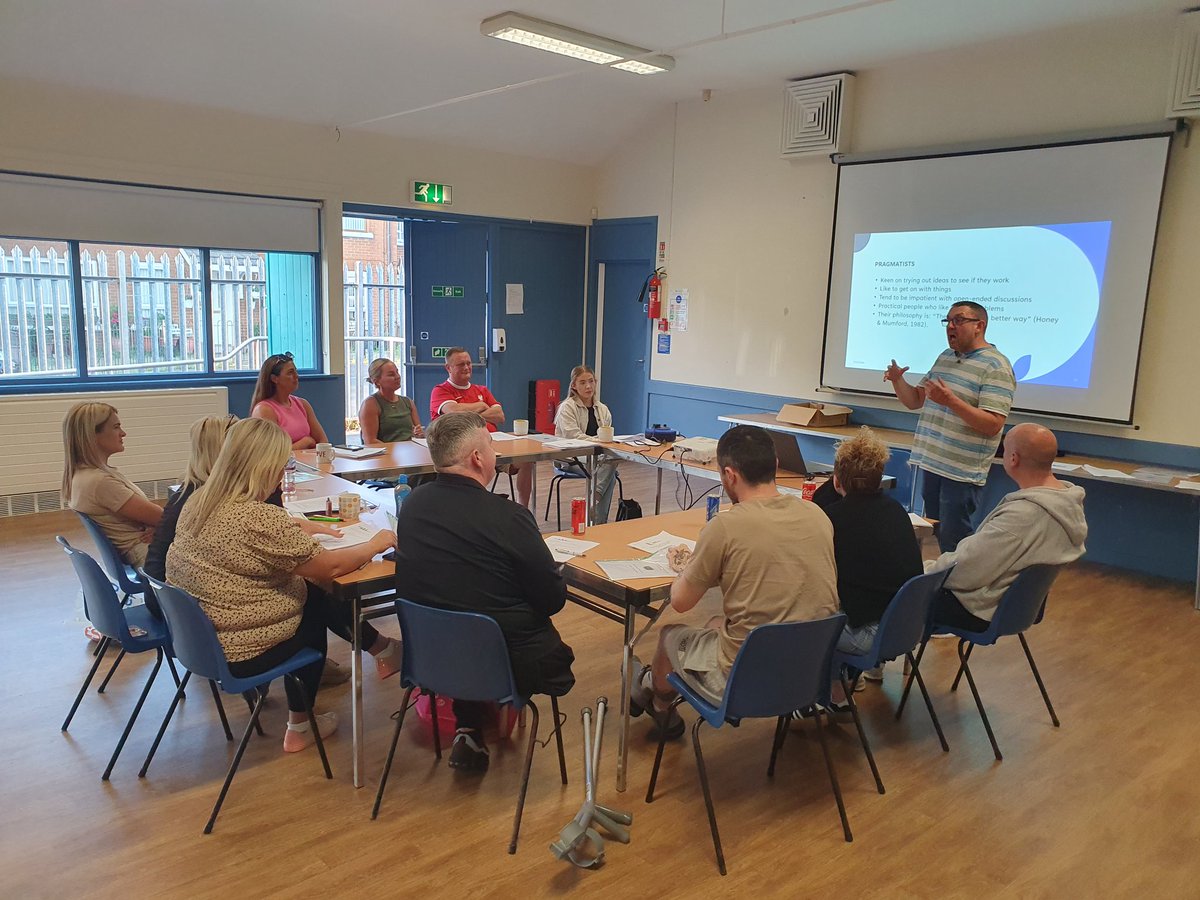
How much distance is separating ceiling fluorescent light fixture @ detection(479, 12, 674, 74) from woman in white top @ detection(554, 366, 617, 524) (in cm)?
205

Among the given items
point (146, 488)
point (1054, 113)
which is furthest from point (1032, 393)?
point (146, 488)

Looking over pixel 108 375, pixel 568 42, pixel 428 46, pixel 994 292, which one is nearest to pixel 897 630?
pixel 994 292

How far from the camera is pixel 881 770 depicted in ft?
10.1

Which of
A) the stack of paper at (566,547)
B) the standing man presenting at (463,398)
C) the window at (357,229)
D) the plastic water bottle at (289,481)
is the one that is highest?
the window at (357,229)

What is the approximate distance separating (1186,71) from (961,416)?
2586 millimetres

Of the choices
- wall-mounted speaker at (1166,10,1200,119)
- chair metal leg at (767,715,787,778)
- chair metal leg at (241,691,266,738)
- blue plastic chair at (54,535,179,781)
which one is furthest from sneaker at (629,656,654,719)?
wall-mounted speaker at (1166,10,1200,119)

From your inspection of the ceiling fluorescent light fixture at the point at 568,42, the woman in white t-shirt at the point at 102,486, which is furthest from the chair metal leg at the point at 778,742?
the ceiling fluorescent light fixture at the point at 568,42

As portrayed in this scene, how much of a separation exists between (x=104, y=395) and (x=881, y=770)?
19.2ft

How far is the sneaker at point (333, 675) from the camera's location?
3580mm

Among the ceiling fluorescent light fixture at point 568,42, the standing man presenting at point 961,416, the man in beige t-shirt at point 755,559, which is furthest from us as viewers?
the ceiling fluorescent light fixture at point 568,42

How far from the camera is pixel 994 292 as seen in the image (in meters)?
5.82

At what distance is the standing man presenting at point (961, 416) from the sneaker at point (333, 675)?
9.63 feet

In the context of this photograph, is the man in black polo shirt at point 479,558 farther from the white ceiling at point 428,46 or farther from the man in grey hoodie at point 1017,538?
the white ceiling at point 428,46

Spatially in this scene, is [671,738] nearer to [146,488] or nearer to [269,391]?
[269,391]
